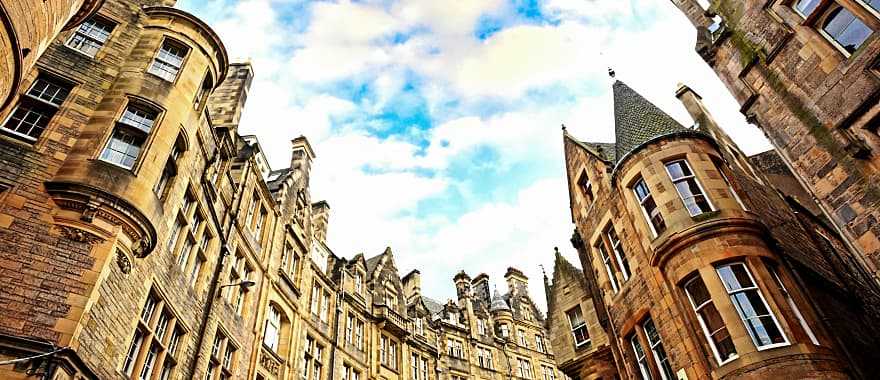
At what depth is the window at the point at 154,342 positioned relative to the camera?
13508 mm

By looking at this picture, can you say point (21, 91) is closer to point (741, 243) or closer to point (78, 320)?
point (78, 320)

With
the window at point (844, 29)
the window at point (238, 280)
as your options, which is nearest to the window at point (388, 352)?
the window at point (238, 280)

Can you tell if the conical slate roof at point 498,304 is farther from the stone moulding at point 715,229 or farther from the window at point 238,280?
the stone moulding at point 715,229

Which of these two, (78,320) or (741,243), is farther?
(741,243)

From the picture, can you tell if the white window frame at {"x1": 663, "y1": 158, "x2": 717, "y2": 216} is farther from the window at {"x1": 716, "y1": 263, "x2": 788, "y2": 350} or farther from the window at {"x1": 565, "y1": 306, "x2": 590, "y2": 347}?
→ the window at {"x1": 565, "y1": 306, "x2": 590, "y2": 347}

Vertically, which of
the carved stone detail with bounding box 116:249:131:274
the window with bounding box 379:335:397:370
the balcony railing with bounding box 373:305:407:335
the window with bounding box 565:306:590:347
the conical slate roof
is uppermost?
the conical slate roof

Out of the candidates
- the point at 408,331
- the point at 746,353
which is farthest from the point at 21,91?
the point at 408,331

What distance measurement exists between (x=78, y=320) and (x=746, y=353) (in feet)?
47.9

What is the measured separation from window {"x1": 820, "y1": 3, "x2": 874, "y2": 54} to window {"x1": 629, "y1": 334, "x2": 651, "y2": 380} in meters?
10.0

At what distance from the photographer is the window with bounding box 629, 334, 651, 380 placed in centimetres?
1658

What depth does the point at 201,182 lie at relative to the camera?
717 inches

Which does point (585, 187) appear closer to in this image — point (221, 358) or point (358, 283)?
point (221, 358)

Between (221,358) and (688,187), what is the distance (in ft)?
53.6

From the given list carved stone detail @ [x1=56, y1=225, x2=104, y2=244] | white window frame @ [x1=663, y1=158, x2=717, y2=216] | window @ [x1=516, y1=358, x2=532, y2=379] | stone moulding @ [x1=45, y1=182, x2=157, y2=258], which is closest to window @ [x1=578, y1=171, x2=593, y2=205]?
white window frame @ [x1=663, y1=158, x2=717, y2=216]
